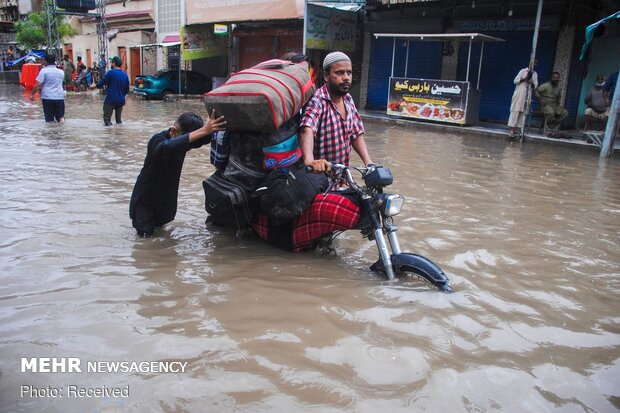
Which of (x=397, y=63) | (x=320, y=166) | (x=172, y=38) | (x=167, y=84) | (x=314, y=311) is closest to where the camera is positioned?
(x=314, y=311)

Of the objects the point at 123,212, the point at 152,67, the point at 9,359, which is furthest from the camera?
the point at 152,67

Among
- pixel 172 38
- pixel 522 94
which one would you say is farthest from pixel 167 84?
pixel 522 94

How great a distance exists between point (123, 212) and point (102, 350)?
8.98 ft

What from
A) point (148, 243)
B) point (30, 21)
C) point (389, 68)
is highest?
point (30, 21)

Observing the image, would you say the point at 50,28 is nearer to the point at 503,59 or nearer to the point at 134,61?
the point at 134,61

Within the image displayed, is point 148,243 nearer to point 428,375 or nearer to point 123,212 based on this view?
point 123,212

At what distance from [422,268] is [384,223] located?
1.26 ft

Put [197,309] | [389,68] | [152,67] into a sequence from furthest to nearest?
[152,67], [389,68], [197,309]

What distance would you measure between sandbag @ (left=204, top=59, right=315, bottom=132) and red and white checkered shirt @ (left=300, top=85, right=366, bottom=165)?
92 millimetres

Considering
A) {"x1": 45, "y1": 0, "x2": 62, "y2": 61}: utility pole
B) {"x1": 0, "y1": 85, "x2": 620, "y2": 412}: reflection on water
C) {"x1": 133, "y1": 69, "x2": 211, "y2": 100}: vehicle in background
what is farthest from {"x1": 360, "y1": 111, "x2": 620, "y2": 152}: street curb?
{"x1": 45, "y1": 0, "x2": 62, "y2": 61}: utility pole

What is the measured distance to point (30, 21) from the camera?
34000 mm

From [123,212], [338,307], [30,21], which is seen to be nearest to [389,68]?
[123,212]

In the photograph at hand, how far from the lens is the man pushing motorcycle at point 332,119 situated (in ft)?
11.9

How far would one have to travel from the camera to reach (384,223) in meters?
3.46
